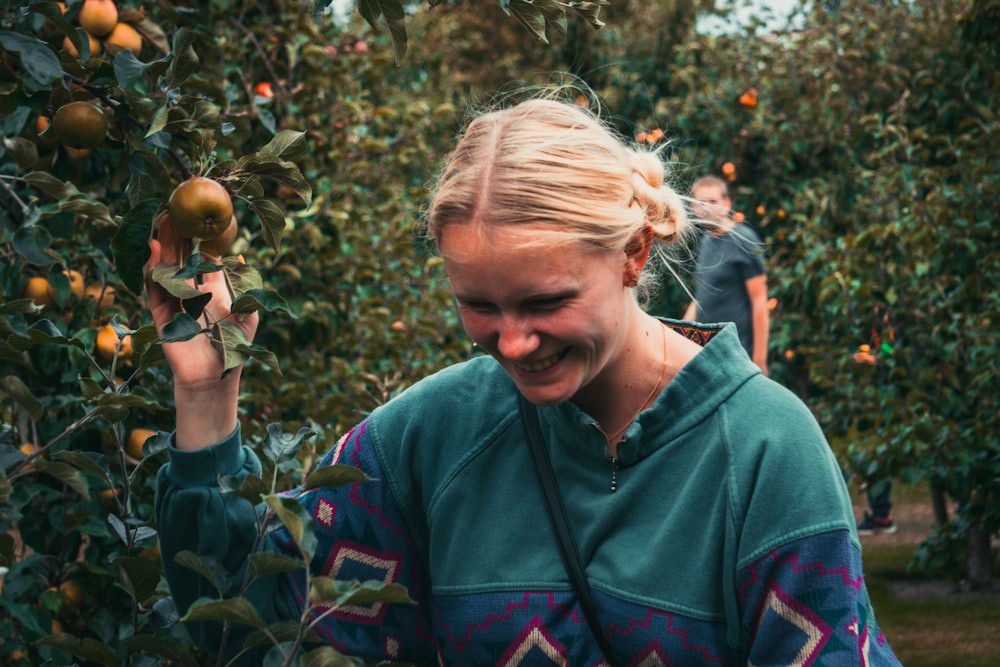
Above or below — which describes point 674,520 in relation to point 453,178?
below

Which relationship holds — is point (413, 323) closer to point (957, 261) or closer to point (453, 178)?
point (957, 261)

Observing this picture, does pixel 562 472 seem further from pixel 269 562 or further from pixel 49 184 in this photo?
pixel 49 184

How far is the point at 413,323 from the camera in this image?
169 inches

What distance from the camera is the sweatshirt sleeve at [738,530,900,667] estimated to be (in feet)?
4.58

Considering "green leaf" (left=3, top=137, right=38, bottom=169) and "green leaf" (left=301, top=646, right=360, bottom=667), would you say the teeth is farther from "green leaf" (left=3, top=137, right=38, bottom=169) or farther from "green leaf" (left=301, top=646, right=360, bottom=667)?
"green leaf" (left=3, top=137, right=38, bottom=169)

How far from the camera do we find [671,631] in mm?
1478

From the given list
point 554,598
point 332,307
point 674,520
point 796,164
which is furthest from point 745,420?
point 796,164

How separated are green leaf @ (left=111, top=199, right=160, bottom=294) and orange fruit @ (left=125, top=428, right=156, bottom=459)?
90cm

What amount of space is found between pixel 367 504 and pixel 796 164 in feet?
22.9

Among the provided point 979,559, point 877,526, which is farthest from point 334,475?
point 877,526

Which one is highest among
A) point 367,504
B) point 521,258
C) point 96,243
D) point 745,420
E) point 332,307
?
point 521,258

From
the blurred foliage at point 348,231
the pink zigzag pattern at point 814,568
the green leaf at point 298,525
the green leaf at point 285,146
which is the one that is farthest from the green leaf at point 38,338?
the pink zigzag pattern at point 814,568

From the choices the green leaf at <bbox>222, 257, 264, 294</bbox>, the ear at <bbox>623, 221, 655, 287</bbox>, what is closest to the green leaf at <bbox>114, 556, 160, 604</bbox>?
the green leaf at <bbox>222, 257, 264, 294</bbox>

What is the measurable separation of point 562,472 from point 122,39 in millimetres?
1151
